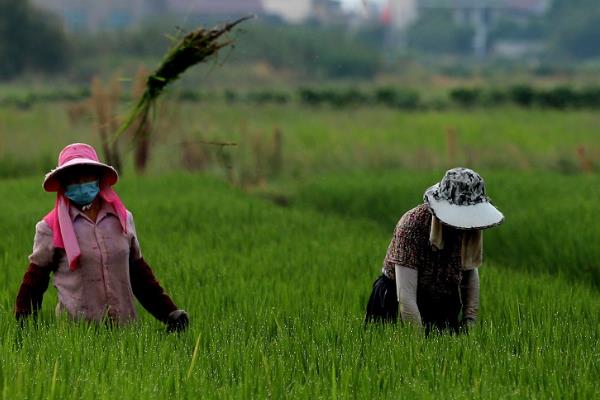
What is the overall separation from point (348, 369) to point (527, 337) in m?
0.93

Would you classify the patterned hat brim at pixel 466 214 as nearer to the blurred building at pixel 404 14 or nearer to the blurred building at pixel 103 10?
the blurred building at pixel 103 10

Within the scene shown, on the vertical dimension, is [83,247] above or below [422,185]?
above

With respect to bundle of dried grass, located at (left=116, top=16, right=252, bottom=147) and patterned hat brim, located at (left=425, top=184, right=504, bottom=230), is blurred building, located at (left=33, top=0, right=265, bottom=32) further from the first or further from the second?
patterned hat brim, located at (left=425, top=184, right=504, bottom=230)

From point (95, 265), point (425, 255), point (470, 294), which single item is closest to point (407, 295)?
point (425, 255)

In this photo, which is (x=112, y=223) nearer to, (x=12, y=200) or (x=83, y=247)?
(x=83, y=247)

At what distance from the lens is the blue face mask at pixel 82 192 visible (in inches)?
147

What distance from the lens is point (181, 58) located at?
5.32 m

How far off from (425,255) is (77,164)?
4.21 feet

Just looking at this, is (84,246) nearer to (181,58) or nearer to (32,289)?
(32,289)

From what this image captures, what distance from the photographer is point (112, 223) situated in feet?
12.6

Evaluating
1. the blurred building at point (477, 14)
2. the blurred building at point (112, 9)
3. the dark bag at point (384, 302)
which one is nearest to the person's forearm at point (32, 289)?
the dark bag at point (384, 302)

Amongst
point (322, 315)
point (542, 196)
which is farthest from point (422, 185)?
point (322, 315)

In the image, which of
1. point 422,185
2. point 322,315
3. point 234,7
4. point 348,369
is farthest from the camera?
point 234,7

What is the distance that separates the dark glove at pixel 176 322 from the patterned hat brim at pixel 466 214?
1083 mm
